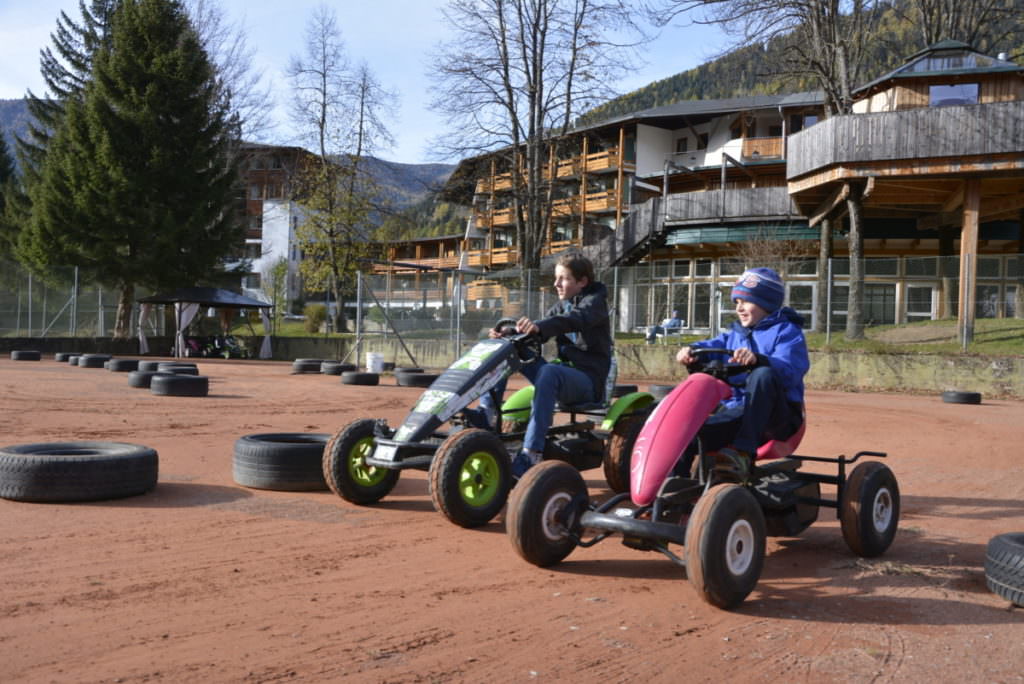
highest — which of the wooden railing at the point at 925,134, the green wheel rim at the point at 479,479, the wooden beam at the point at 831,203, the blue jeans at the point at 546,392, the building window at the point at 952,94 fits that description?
the building window at the point at 952,94

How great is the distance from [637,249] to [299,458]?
110 ft

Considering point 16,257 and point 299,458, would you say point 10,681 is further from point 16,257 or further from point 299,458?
point 16,257

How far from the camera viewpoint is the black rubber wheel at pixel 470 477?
5.11 meters

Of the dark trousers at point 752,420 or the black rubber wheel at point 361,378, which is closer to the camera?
the dark trousers at point 752,420

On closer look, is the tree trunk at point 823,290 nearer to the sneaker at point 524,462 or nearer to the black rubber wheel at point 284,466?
the black rubber wheel at point 284,466

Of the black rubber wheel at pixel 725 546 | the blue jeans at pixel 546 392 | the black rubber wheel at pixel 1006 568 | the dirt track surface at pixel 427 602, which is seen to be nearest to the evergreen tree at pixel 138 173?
the dirt track surface at pixel 427 602

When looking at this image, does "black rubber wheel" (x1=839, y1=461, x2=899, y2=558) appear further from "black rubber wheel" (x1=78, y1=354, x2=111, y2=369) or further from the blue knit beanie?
"black rubber wheel" (x1=78, y1=354, x2=111, y2=369)

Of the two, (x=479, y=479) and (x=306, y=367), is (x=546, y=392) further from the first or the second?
(x=306, y=367)

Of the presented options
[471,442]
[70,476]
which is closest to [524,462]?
[471,442]

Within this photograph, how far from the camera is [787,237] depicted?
114 feet

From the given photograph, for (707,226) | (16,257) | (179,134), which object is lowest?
(16,257)

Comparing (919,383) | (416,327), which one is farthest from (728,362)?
(416,327)

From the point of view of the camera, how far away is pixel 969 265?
70.4 ft

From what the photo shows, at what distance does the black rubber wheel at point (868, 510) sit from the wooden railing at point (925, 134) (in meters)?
20.2
